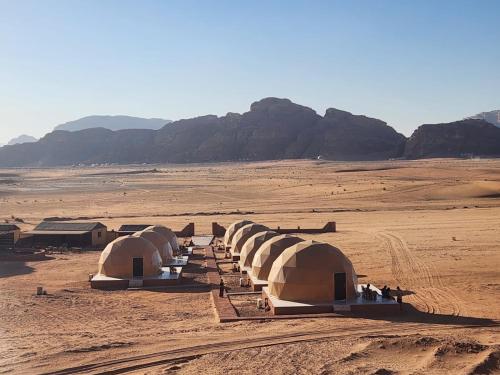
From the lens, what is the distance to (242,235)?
3528cm

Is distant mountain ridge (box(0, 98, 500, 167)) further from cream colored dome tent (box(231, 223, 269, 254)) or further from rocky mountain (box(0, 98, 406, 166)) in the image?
cream colored dome tent (box(231, 223, 269, 254))

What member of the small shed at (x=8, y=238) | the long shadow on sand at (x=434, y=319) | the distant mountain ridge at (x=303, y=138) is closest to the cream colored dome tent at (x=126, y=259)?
the long shadow on sand at (x=434, y=319)

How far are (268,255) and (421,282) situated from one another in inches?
271

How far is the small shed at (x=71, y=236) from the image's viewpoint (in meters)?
40.2

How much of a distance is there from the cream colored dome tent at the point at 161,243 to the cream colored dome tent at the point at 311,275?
11277 mm

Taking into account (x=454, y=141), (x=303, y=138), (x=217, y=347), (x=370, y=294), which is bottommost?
(x=217, y=347)

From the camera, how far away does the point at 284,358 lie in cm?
1550

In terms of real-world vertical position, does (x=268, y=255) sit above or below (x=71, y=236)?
above

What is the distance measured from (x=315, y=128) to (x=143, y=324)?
159896mm

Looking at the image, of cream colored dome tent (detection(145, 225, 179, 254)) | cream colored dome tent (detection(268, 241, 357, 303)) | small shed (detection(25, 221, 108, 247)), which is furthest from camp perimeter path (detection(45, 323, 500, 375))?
small shed (detection(25, 221, 108, 247))

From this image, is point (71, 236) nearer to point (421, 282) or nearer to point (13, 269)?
point (13, 269)

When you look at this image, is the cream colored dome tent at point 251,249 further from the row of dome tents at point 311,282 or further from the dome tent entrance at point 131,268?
the row of dome tents at point 311,282

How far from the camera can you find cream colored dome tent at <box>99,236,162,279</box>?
2814 cm

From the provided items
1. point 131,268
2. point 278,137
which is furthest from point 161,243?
point 278,137
